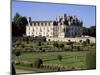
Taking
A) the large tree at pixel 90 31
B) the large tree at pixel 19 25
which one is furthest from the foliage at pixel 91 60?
the large tree at pixel 19 25

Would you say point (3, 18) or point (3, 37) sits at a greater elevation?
point (3, 18)

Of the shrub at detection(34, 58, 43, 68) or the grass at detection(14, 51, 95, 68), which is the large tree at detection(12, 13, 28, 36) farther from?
the shrub at detection(34, 58, 43, 68)

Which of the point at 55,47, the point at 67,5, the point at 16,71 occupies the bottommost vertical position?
the point at 16,71

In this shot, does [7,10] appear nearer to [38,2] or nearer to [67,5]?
[38,2]

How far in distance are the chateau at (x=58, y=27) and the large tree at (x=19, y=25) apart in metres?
0.05

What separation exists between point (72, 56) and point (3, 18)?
0.98 metres

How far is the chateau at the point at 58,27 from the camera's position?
2.77 m

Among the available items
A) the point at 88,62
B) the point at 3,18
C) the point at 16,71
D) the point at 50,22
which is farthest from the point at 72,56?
the point at 3,18

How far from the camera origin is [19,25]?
2703 millimetres

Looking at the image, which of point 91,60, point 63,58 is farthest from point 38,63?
point 91,60

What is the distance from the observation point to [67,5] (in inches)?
116

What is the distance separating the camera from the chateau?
2.77 m

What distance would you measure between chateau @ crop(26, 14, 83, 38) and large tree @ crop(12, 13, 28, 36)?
50 millimetres

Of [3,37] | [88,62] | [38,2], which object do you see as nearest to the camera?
[3,37]
